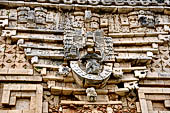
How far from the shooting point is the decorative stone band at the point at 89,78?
8328 mm

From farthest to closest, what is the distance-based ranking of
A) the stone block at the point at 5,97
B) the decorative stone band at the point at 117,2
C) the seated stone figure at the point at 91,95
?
the decorative stone band at the point at 117,2 < the seated stone figure at the point at 91,95 < the stone block at the point at 5,97

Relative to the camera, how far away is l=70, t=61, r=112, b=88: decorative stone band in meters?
8.33

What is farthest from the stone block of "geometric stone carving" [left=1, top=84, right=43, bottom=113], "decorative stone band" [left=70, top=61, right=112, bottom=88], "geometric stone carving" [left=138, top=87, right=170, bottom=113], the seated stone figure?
"geometric stone carving" [left=138, top=87, right=170, bottom=113]

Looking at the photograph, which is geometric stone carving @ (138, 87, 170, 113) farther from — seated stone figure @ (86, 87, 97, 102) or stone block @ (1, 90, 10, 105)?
stone block @ (1, 90, 10, 105)

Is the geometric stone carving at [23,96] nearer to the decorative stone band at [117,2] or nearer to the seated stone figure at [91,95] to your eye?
the seated stone figure at [91,95]

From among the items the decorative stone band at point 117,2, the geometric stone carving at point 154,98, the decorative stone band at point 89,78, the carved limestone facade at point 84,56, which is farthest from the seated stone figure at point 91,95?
the decorative stone band at point 117,2

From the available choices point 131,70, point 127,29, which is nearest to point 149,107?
point 131,70

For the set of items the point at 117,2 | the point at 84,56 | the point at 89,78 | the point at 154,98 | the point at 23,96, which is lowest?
the point at 154,98

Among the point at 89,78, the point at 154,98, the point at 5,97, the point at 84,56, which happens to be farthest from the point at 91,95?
the point at 5,97

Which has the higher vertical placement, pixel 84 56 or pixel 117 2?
pixel 117 2

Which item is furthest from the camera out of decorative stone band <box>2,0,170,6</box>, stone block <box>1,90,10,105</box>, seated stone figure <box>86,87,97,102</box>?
decorative stone band <box>2,0,170,6</box>

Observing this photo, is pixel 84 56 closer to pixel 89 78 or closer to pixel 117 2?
pixel 89 78

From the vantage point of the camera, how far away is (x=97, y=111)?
8.16 m

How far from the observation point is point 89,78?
27.3 ft
